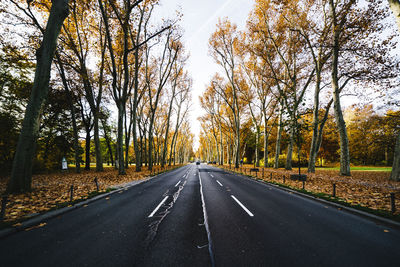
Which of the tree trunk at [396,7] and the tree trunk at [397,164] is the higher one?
the tree trunk at [396,7]

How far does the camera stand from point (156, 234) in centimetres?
401

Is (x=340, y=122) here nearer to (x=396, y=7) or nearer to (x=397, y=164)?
(x=397, y=164)

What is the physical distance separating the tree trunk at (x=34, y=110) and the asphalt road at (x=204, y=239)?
161 inches

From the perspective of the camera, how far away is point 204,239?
12.3 feet

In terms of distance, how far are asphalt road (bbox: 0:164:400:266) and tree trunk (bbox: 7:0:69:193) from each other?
4.10 meters

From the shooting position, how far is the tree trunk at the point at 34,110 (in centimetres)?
701

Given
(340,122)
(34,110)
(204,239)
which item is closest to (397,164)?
(340,122)

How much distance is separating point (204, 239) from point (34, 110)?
9.25m

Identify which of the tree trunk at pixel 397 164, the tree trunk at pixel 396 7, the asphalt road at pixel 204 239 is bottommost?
the asphalt road at pixel 204 239

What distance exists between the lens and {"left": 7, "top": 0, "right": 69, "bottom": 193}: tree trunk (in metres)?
7.01

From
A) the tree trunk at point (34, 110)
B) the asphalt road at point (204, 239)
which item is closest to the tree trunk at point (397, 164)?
the asphalt road at point (204, 239)

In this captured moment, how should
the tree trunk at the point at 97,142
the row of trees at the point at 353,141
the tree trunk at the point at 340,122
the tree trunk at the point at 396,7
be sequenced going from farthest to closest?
the row of trees at the point at 353,141 → the tree trunk at the point at 97,142 → the tree trunk at the point at 340,122 → the tree trunk at the point at 396,7

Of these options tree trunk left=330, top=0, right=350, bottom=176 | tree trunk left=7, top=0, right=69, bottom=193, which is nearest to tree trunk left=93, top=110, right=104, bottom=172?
tree trunk left=7, top=0, right=69, bottom=193

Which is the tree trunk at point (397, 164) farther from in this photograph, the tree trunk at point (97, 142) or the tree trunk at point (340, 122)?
the tree trunk at point (97, 142)
